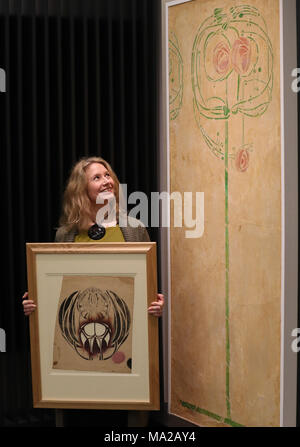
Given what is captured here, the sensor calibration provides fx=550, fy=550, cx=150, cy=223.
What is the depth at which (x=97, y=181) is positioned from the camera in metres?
2.56

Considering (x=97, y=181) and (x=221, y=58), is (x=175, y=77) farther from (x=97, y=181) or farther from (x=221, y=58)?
(x=97, y=181)

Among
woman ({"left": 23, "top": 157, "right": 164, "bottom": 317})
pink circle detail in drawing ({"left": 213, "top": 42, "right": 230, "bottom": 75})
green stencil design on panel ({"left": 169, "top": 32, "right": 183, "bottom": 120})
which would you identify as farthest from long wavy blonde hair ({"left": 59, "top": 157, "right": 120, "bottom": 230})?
pink circle detail in drawing ({"left": 213, "top": 42, "right": 230, "bottom": 75})

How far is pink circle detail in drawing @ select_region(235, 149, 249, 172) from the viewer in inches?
101

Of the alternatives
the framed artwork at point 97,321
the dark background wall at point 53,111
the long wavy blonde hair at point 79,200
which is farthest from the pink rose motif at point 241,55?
the framed artwork at point 97,321

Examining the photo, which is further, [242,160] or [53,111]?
[53,111]

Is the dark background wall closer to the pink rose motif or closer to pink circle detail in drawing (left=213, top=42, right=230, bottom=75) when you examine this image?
pink circle detail in drawing (left=213, top=42, right=230, bottom=75)

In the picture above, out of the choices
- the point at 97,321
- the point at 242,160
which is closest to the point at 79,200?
the point at 97,321

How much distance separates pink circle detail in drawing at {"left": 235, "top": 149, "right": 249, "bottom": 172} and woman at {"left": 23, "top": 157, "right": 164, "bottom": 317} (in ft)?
1.78

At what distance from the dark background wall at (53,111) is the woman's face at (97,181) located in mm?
316

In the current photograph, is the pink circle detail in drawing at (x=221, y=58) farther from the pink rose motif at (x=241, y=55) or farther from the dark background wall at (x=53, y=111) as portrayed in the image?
the dark background wall at (x=53, y=111)

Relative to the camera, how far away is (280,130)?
240 centimetres

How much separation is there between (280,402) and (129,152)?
1443 millimetres

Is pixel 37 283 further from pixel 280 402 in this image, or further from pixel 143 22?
pixel 143 22

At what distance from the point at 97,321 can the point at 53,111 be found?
1150 mm
